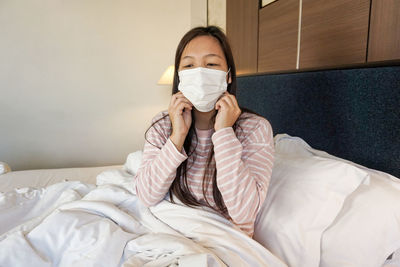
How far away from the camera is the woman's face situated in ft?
2.97

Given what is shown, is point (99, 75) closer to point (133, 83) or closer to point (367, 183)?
point (133, 83)

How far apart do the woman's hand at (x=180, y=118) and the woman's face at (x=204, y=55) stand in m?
0.12

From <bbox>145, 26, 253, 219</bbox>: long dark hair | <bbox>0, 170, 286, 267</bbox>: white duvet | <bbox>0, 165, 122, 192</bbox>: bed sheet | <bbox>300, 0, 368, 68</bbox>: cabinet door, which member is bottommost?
<bbox>0, 165, 122, 192</bbox>: bed sheet

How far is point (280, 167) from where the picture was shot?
0.99 meters

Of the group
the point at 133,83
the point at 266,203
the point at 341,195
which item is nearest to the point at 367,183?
the point at 341,195

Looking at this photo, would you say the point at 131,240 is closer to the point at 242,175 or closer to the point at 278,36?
the point at 242,175

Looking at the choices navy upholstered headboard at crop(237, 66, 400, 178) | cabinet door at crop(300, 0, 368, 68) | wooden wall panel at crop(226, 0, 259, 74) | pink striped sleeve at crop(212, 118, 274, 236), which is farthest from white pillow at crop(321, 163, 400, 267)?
wooden wall panel at crop(226, 0, 259, 74)

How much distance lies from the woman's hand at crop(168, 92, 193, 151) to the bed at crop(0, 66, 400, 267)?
22cm

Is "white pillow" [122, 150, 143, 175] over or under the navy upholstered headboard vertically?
under

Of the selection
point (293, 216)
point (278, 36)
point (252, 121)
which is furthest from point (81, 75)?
point (293, 216)

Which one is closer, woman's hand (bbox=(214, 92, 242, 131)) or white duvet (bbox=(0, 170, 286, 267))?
white duvet (bbox=(0, 170, 286, 267))

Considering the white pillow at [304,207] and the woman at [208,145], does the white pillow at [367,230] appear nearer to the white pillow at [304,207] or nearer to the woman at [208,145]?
the white pillow at [304,207]

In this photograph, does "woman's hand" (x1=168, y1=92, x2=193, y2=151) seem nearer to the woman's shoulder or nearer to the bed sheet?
the woman's shoulder

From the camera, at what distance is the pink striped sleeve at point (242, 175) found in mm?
767
